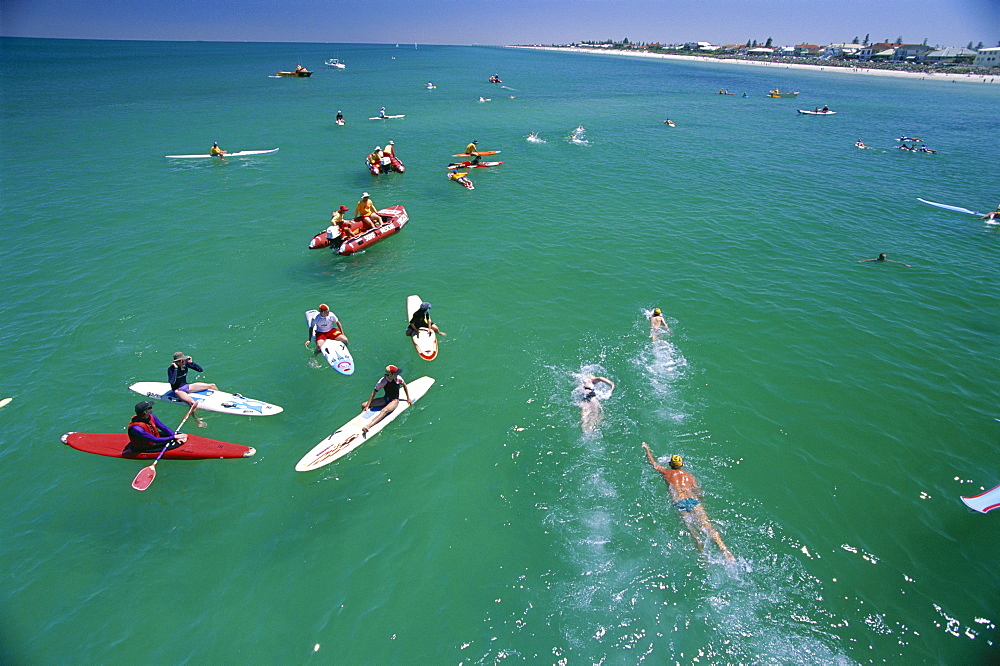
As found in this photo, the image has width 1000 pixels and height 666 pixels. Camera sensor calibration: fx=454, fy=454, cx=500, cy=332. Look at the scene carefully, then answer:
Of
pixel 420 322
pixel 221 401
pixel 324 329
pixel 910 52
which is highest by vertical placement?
pixel 910 52

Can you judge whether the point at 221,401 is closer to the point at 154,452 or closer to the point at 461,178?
the point at 154,452

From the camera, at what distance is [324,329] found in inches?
620

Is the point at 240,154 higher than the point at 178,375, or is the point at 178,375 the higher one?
the point at 240,154

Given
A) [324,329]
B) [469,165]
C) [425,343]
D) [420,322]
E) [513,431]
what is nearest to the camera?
[513,431]

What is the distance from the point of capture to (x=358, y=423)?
1299 centimetres

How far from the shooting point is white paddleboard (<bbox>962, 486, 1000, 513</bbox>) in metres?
10.8

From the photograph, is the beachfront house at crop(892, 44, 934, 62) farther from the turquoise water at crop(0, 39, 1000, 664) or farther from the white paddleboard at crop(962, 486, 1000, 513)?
the white paddleboard at crop(962, 486, 1000, 513)

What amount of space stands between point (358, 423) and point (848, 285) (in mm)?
23153

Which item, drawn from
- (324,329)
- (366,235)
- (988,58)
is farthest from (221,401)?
(988,58)

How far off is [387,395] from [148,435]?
5989 millimetres

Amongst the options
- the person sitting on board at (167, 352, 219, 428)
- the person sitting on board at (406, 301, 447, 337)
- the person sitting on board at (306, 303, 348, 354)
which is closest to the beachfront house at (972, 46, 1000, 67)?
the person sitting on board at (406, 301, 447, 337)

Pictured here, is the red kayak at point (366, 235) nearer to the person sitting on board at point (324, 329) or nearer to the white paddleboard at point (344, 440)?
the person sitting on board at point (324, 329)

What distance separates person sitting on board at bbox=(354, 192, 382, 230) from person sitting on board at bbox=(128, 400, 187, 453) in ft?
50.0

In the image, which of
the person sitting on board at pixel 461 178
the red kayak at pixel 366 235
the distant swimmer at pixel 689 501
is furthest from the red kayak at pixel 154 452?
the person sitting on board at pixel 461 178
